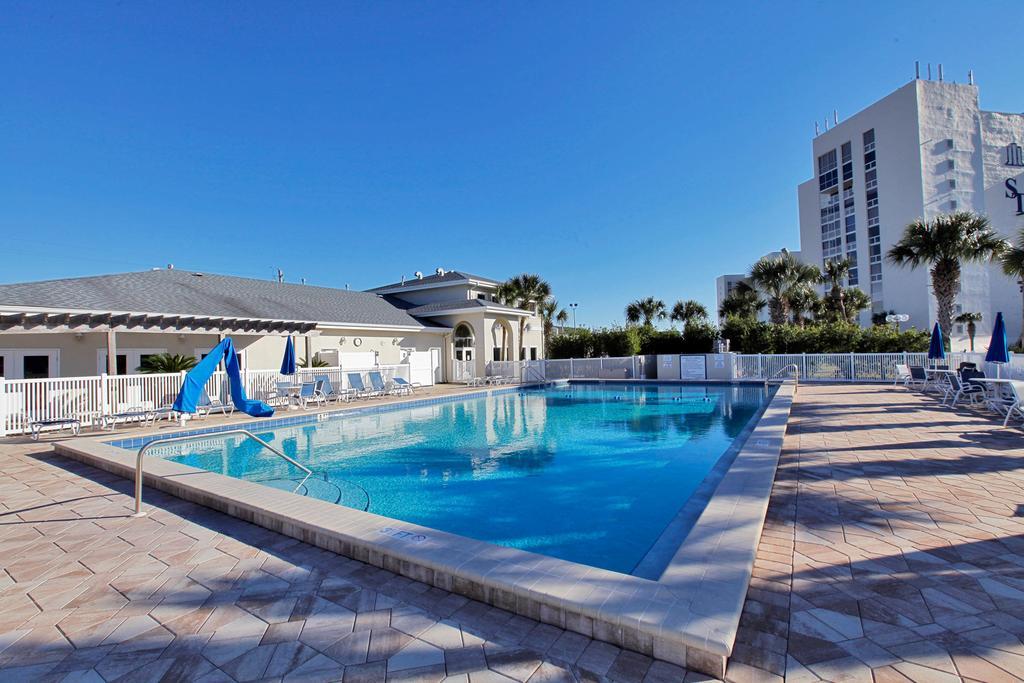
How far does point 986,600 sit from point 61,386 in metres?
15.7

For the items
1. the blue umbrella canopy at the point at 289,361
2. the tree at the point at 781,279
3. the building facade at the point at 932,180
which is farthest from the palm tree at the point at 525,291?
the building facade at the point at 932,180

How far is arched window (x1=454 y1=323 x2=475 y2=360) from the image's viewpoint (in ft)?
88.4

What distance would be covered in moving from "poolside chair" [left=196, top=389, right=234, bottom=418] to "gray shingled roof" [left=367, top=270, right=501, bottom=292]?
1734 cm

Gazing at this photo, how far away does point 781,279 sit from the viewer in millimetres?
29188

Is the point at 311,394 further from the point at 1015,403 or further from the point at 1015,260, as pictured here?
the point at 1015,260

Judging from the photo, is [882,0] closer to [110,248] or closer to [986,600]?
[986,600]

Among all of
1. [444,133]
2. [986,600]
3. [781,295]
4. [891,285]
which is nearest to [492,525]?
[986,600]

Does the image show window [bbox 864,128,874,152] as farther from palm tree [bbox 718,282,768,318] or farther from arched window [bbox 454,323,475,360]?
arched window [bbox 454,323,475,360]

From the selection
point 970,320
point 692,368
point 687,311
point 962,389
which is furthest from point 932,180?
point 962,389

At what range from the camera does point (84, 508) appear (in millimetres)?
5441

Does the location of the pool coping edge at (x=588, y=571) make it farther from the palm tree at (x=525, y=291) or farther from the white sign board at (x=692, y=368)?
the palm tree at (x=525, y=291)

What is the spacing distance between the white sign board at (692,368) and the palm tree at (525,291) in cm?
1184

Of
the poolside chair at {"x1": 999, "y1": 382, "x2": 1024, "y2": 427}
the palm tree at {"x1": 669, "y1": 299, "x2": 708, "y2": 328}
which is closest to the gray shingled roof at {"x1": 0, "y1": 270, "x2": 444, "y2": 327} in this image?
the poolside chair at {"x1": 999, "y1": 382, "x2": 1024, "y2": 427}

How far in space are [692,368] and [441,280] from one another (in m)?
15.8
